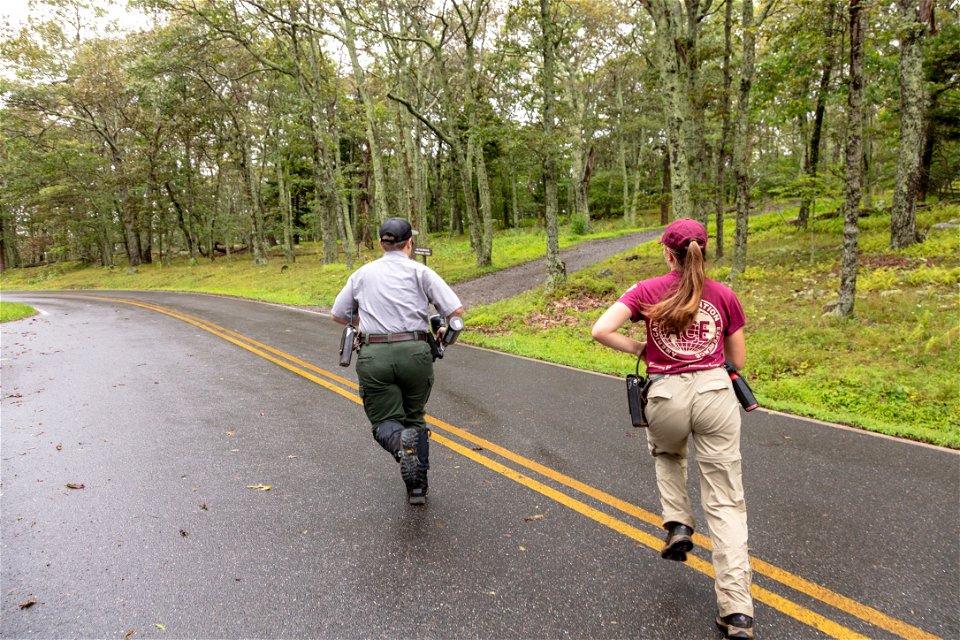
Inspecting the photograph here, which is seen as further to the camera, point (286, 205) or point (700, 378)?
point (286, 205)

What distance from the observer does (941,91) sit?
637 inches

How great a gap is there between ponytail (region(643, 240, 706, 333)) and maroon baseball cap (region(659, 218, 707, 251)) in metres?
0.03

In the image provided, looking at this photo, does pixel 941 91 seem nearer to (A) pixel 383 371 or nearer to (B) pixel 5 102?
(A) pixel 383 371

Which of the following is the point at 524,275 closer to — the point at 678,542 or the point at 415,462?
the point at 415,462

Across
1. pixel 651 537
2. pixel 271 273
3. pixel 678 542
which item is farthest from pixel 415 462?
pixel 271 273

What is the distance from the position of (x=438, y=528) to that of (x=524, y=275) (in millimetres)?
15698

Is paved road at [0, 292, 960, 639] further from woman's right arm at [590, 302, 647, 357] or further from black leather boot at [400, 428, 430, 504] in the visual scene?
woman's right arm at [590, 302, 647, 357]

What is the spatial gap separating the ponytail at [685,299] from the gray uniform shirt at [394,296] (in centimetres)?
162

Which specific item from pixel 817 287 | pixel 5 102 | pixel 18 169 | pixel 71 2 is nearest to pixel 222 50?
pixel 71 2

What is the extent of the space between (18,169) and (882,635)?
4815cm

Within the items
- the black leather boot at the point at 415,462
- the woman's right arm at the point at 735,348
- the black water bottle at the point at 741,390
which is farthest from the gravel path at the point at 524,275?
the black water bottle at the point at 741,390

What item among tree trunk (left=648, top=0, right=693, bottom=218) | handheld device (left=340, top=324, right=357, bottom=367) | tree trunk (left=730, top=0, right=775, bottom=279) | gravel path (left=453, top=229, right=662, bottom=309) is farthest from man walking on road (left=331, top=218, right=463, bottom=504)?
tree trunk (left=730, top=0, right=775, bottom=279)

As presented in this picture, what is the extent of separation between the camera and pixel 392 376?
3.67 metres

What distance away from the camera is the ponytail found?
2.64 meters
